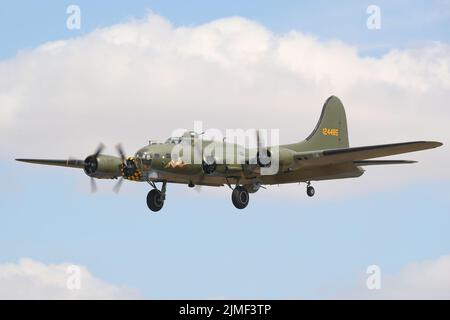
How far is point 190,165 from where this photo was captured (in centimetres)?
4066

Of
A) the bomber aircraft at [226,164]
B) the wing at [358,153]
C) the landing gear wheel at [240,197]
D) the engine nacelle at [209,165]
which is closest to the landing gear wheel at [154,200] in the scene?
the bomber aircraft at [226,164]

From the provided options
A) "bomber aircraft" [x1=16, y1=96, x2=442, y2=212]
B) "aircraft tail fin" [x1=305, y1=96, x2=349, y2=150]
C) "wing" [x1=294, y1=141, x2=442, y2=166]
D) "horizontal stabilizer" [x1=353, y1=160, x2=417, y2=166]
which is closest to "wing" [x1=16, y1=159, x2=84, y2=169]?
"bomber aircraft" [x1=16, y1=96, x2=442, y2=212]

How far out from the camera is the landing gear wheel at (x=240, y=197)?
42000 mm

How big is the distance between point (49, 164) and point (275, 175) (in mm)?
11631

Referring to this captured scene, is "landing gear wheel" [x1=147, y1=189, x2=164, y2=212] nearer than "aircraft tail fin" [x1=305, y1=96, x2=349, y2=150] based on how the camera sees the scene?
Yes

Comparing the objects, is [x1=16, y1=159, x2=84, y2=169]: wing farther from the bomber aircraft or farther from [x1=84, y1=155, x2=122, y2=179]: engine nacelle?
[x1=84, y1=155, x2=122, y2=179]: engine nacelle

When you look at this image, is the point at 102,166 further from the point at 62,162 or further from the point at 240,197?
the point at 240,197

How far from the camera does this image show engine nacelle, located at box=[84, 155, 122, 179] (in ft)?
134

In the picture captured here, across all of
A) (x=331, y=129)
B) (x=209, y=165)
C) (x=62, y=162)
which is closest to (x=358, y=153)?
(x=209, y=165)

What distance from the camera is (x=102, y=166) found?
40812 mm

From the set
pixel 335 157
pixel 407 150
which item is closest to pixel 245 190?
pixel 335 157

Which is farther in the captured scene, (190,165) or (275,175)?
(275,175)

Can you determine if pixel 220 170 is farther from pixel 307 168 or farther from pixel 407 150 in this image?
pixel 407 150

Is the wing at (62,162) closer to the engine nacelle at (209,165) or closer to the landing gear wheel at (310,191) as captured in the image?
the engine nacelle at (209,165)
